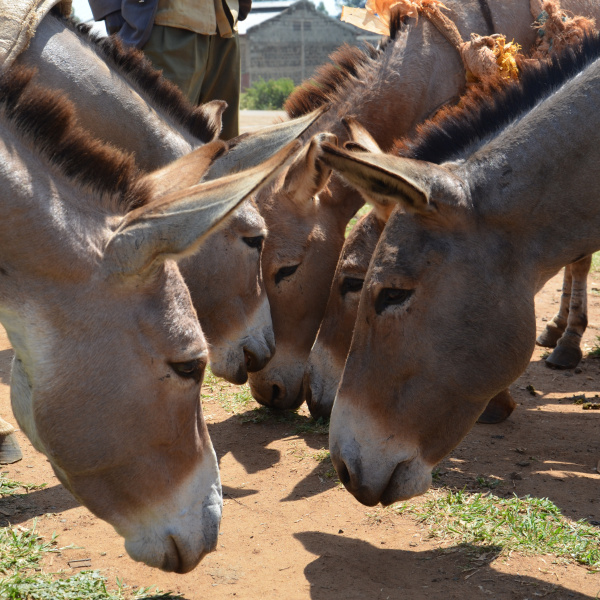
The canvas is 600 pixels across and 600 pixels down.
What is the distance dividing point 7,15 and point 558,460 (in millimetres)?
3857

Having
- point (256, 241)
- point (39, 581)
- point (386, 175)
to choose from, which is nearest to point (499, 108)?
point (386, 175)

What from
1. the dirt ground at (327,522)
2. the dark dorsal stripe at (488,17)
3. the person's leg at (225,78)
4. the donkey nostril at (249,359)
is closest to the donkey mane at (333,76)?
the dark dorsal stripe at (488,17)

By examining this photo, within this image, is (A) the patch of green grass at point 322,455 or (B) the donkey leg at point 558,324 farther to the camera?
(B) the donkey leg at point 558,324

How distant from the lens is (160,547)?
2.60m

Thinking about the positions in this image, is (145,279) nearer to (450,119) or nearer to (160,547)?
(160,547)

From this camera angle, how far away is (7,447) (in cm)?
432

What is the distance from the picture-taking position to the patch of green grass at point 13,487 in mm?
3858

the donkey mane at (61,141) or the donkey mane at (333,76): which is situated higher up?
the donkey mane at (333,76)

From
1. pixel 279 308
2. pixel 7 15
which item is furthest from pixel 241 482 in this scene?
pixel 7 15

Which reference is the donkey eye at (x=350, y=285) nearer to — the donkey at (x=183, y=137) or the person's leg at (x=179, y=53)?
the donkey at (x=183, y=137)

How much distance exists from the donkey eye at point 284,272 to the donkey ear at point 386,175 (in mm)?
2051

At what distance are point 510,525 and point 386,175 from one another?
1.83m

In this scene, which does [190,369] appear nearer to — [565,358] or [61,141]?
[61,141]

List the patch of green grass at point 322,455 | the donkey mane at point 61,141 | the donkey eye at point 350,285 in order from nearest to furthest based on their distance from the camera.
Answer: the donkey mane at point 61,141, the patch of green grass at point 322,455, the donkey eye at point 350,285
